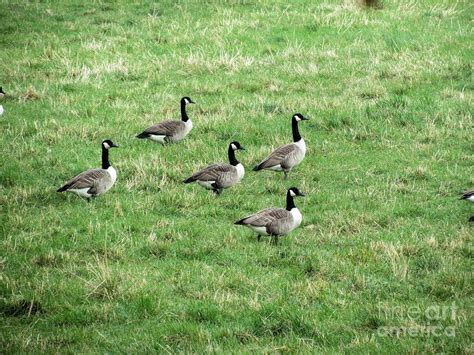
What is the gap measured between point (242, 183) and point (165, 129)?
2.17 m

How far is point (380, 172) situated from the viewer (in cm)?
1486

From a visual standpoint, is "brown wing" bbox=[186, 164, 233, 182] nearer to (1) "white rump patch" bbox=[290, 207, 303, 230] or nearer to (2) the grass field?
(2) the grass field

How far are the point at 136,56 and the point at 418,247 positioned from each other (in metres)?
13.3

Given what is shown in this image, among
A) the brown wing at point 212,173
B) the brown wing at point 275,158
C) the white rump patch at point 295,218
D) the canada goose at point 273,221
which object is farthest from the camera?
the brown wing at point 275,158

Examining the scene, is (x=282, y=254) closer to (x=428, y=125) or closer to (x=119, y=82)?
(x=428, y=125)

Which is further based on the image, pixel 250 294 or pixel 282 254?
pixel 282 254

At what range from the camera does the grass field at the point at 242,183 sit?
9.25 metres

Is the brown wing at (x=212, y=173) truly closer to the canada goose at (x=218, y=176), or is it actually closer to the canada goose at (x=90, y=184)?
the canada goose at (x=218, y=176)

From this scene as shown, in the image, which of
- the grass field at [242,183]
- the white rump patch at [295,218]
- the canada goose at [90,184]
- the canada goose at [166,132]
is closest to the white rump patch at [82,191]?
the canada goose at [90,184]

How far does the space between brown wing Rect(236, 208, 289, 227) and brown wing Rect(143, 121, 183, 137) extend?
4864 millimetres

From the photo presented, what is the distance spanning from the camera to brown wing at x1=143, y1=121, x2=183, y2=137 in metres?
15.8

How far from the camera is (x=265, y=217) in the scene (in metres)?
11.3

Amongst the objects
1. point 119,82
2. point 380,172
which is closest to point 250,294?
point 380,172

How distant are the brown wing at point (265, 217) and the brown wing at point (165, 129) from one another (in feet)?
16.0
